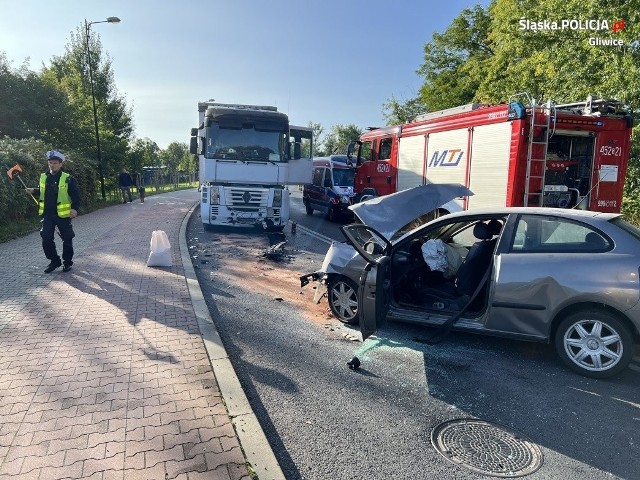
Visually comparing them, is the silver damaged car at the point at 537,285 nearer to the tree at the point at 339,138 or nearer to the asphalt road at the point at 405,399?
the asphalt road at the point at 405,399

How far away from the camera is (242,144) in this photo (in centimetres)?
1179

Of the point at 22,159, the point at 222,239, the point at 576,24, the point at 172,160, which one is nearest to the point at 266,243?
the point at 222,239

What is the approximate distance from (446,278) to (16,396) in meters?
4.24

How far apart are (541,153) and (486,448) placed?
259 inches

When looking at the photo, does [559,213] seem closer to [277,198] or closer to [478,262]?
[478,262]

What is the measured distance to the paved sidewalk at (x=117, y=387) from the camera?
→ 2760 millimetres

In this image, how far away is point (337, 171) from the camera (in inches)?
651

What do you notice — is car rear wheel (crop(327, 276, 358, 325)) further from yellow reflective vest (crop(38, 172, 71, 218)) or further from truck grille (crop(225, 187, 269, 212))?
truck grille (crop(225, 187, 269, 212))

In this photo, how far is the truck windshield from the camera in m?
11.7

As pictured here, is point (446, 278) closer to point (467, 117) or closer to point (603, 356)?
point (603, 356)

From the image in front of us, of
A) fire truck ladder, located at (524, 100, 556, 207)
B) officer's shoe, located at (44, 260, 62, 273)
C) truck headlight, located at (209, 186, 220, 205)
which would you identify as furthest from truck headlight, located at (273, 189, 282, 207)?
fire truck ladder, located at (524, 100, 556, 207)

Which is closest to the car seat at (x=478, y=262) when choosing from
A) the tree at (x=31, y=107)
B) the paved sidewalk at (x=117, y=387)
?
the paved sidewalk at (x=117, y=387)

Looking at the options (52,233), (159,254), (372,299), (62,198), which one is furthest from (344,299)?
(52,233)

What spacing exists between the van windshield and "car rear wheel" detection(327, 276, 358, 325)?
36.8 ft
